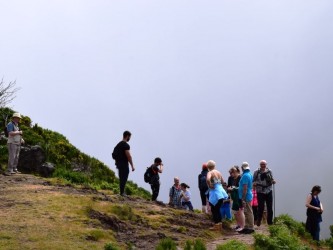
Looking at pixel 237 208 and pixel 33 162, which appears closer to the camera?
pixel 237 208

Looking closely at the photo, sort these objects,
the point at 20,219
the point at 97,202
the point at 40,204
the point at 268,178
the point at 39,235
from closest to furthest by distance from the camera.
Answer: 1. the point at 39,235
2. the point at 20,219
3. the point at 40,204
4. the point at 97,202
5. the point at 268,178

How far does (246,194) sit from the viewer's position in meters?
13.7

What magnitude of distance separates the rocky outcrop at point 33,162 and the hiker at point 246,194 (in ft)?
36.5

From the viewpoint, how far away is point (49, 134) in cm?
3064

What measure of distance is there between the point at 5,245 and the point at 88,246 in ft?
5.06

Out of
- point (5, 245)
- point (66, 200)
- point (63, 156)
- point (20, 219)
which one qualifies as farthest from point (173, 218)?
point (63, 156)

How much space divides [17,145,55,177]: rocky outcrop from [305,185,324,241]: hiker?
37.5ft

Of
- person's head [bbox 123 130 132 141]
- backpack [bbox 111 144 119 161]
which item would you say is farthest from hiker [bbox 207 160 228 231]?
backpack [bbox 111 144 119 161]

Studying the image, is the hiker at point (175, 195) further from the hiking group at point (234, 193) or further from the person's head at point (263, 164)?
the person's head at point (263, 164)

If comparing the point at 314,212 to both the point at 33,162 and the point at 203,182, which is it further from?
the point at 33,162

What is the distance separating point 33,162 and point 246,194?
38.2ft

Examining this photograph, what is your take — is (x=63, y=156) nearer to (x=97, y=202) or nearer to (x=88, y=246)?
(x=97, y=202)

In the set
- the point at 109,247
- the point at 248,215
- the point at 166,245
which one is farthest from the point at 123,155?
the point at 109,247

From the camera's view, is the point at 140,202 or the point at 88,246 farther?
the point at 140,202
